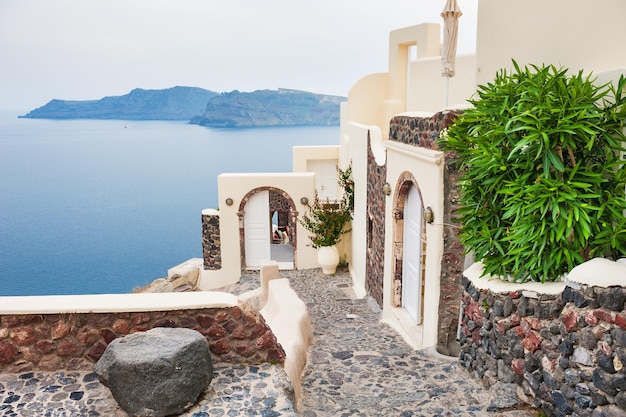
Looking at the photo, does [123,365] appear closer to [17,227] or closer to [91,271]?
[91,271]

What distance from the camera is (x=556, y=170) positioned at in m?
4.81

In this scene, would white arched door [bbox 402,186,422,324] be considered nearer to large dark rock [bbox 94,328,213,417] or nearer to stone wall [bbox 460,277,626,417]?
stone wall [bbox 460,277,626,417]

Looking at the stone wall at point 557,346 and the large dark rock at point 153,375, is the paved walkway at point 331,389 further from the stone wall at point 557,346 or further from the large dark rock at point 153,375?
the stone wall at point 557,346

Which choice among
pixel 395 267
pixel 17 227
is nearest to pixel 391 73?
pixel 395 267

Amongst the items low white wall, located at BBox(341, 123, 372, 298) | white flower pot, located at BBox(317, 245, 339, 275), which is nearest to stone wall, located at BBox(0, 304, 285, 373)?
low white wall, located at BBox(341, 123, 372, 298)

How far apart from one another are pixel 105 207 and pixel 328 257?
55479mm

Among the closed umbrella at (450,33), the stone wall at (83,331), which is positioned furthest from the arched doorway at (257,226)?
the stone wall at (83,331)

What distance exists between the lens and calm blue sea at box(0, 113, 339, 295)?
4603 centimetres

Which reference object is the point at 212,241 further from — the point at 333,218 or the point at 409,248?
the point at 409,248

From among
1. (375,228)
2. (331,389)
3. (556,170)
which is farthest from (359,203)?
(556,170)

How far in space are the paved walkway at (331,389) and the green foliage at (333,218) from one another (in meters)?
6.10

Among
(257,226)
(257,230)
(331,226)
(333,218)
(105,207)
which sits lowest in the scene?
(105,207)

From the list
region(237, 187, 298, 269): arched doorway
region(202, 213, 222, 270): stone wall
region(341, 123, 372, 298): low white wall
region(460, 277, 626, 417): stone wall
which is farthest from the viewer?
region(202, 213, 222, 270): stone wall

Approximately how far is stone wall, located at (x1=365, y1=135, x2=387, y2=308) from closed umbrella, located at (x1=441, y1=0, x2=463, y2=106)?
2.27 m
